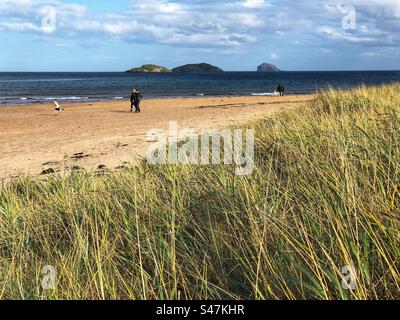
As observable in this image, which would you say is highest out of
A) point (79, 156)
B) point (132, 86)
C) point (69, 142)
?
point (132, 86)

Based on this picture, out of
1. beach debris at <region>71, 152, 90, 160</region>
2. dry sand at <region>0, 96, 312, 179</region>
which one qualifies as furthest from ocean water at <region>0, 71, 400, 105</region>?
beach debris at <region>71, 152, 90, 160</region>

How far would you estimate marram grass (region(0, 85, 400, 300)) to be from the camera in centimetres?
236

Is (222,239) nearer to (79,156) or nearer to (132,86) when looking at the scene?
(79,156)

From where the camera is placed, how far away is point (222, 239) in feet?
9.50

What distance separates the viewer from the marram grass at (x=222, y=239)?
236cm

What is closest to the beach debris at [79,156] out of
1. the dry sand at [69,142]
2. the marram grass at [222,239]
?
the dry sand at [69,142]

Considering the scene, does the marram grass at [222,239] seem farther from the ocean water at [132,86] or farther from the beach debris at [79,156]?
the ocean water at [132,86]

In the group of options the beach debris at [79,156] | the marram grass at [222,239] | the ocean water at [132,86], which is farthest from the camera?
the ocean water at [132,86]

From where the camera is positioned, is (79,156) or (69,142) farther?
(69,142)

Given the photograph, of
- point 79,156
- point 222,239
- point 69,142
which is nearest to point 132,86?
point 69,142
